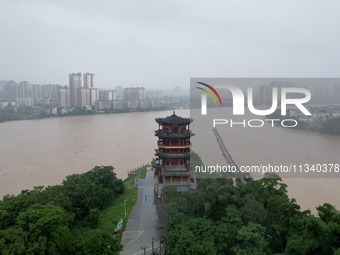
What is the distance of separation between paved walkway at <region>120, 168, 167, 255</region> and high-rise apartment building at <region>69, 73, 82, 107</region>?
3537cm

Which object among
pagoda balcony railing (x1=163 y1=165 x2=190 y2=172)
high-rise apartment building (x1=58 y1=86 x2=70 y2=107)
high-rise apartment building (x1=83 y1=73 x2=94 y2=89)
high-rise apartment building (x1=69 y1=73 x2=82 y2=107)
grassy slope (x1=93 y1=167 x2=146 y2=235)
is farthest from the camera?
high-rise apartment building (x1=83 y1=73 x2=94 y2=89)

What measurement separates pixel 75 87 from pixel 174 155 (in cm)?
3631

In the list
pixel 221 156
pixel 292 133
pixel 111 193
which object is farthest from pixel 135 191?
pixel 292 133

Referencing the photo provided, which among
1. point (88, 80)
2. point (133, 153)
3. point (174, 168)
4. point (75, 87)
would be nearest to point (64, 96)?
point (75, 87)

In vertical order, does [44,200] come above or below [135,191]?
above

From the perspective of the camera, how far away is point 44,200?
5461 mm

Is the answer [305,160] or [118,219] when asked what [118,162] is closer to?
[118,219]

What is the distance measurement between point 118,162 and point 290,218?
366 inches

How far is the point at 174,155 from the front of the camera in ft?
26.1

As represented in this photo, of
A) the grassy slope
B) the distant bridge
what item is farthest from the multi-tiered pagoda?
the distant bridge

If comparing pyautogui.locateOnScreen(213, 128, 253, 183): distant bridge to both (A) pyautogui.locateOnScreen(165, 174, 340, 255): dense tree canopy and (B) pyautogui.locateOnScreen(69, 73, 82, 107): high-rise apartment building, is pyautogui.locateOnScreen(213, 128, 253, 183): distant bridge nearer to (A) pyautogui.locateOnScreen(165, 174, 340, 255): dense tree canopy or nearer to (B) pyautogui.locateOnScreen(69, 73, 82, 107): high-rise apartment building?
(A) pyautogui.locateOnScreen(165, 174, 340, 255): dense tree canopy

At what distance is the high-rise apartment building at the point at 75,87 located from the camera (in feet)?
133

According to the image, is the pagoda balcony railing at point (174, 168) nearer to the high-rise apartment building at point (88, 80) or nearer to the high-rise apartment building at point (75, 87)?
the high-rise apartment building at point (75, 87)

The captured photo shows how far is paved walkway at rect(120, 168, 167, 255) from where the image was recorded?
5.18 m
